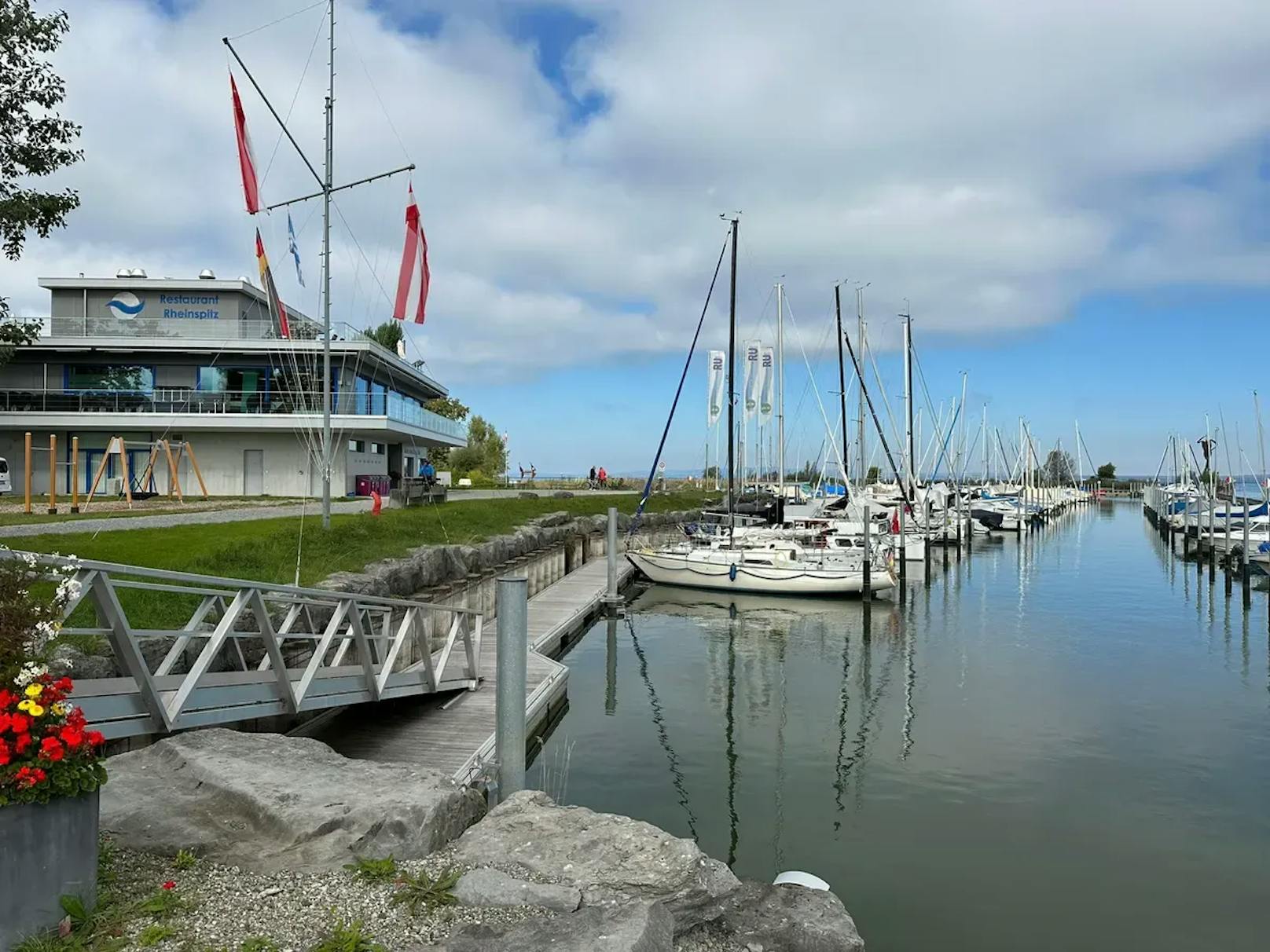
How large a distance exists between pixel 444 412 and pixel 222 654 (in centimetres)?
8381

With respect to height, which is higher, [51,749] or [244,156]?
[244,156]

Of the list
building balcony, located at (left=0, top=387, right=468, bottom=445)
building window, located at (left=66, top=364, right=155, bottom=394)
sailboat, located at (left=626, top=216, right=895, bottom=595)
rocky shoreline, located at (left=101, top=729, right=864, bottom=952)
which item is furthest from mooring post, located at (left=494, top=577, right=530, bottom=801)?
building window, located at (left=66, top=364, right=155, bottom=394)

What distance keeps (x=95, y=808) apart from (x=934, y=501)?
67986 mm

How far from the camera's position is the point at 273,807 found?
23.3 feet

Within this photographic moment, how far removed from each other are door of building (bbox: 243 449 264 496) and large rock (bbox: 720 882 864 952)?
137 feet

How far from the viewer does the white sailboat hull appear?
34.6m

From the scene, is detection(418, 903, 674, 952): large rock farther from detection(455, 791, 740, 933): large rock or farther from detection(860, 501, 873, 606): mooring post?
detection(860, 501, 873, 606): mooring post

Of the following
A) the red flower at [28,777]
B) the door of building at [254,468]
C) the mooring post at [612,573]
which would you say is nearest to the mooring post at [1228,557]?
the mooring post at [612,573]

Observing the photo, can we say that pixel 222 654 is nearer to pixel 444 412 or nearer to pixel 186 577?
pixel 186 577

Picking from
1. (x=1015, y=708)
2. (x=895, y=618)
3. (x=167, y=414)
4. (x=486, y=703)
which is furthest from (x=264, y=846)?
(x=167, y=414)

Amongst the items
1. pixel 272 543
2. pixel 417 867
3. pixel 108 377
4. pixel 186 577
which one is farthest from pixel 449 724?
pixel 108 377

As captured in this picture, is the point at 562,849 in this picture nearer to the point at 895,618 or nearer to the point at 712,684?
the point at 712,684

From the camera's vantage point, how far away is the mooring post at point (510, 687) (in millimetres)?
10031

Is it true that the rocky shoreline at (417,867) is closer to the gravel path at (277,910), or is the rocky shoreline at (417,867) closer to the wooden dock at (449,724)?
the gravel path at (277,910)
